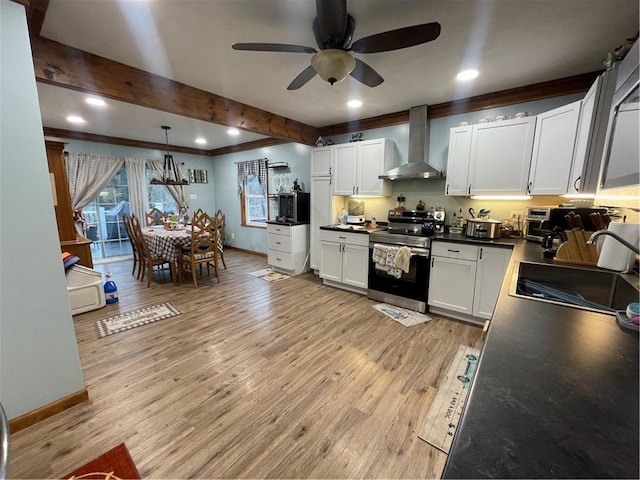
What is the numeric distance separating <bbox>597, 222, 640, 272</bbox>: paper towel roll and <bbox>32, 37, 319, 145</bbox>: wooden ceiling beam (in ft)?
11.1

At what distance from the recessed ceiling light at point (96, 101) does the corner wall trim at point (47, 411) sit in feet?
10.4

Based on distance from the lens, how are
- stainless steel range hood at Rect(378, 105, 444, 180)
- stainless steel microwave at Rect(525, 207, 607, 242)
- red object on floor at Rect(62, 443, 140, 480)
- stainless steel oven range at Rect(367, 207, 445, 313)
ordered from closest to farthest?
red object on floor at Rect(62, 443, 140, 480) → stainless steel microwave at Rect(525, 207, 607, 242) → stainless steel oven range at Rect(367, 207, 445, 313) → stainless steel range hood at Rect(378, 105, 444, 180)

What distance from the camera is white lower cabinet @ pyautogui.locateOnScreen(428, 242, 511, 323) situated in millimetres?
2641

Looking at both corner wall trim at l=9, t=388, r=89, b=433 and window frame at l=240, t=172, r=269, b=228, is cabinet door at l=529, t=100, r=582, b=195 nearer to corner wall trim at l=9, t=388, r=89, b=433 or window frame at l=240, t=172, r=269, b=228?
corner wall trim at l=9, t=388, r=89, b=433

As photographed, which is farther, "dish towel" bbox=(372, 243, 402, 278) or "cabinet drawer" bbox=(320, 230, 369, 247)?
"cabinet drawer" bbox=(320, 230, 369, 247)

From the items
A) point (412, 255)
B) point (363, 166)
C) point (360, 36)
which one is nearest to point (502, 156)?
point (412, 255)

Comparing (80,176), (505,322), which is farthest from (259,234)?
(505,322)

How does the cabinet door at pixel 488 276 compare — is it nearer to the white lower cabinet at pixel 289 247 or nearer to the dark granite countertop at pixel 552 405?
the dark granite countertop at pixel 552 405

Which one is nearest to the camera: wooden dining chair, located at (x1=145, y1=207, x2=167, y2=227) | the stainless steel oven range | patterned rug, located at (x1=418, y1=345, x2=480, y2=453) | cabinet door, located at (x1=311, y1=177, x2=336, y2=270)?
patterned rug, located at (x1=418, y1=345, x2=480, y2=453)

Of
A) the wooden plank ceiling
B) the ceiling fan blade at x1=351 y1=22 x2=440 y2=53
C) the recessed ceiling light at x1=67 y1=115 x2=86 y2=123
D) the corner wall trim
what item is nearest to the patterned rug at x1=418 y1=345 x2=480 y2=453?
the ceiling fan blade at x1=351 y1=22 x2=440 y2=53

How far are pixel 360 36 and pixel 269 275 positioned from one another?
3.60 m

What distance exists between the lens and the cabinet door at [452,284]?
2.82m

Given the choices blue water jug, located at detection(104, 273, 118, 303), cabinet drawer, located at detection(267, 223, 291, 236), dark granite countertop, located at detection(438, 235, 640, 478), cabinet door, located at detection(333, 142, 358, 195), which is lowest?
blue water jug, located at detection(104, 273, 118, 303)

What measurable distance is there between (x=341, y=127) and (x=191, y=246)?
114 inches
